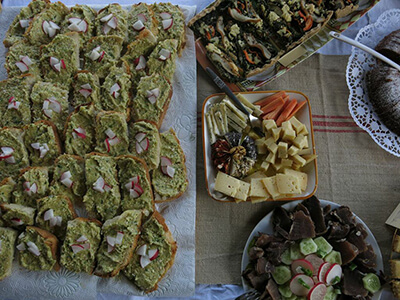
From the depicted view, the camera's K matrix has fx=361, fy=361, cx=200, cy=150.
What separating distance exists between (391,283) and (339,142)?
116cm

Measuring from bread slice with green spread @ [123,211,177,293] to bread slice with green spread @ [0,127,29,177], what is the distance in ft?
3.39

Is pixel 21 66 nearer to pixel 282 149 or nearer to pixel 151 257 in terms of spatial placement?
pixel 151 257

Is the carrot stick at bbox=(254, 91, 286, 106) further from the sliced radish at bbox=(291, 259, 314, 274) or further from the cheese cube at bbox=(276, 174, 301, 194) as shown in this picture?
the sliced radish at bbox=(291, 259, 314, 274)

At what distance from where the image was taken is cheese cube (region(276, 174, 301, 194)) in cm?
264

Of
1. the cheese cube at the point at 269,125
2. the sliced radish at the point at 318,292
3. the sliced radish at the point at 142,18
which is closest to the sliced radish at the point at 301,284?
the sliced radish at the point at 318,292

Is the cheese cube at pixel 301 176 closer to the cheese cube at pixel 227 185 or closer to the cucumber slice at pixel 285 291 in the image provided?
the cheese cube at pixel 227 185

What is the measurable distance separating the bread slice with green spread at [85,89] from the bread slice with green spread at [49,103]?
94 millimetres

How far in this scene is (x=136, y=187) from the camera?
8.56 feet

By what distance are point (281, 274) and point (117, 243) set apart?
1.20 metres

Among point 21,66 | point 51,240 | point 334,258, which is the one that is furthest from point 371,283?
point 21,66

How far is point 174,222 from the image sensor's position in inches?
108

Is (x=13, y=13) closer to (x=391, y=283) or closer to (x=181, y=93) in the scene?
(x=181, y=93)

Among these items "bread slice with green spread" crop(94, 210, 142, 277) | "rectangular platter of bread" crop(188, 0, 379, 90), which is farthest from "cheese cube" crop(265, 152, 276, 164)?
"bread slice with green spread" crop(94, 210, 142, 277)

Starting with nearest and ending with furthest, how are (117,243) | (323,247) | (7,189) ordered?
(117,243) < (7,189) < (323,247)
